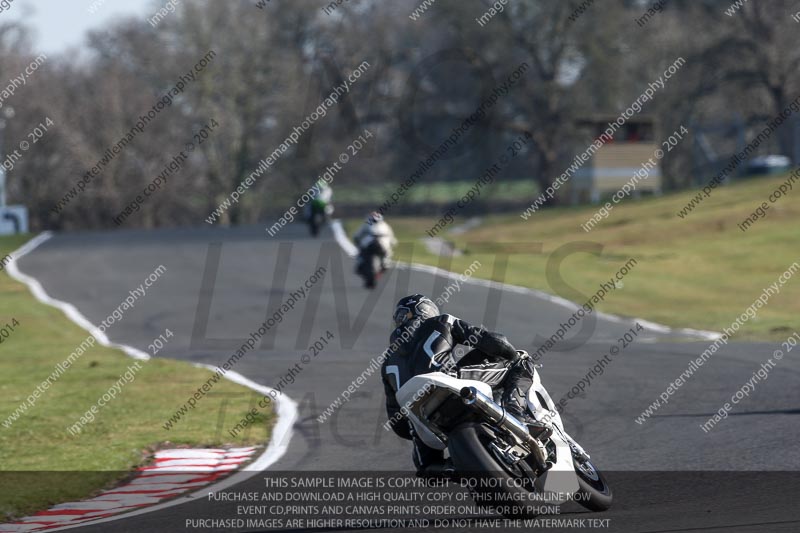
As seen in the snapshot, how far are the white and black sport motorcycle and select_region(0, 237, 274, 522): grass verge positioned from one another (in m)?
3.36

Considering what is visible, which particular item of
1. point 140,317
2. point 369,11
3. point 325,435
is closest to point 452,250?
point 140,317

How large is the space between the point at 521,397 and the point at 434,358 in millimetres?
619

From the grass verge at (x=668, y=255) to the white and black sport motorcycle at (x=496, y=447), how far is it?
432 inches

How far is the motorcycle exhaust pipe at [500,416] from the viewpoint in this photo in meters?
6.51

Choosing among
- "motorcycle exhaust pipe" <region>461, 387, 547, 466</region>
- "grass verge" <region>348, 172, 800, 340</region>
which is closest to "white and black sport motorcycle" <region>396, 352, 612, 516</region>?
"motorcycle exhaust pipe" <region>461, 387, 547, 466</region>

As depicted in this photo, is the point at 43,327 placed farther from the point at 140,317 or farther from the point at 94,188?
the point at 94,188

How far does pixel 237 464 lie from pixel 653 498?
146 inches

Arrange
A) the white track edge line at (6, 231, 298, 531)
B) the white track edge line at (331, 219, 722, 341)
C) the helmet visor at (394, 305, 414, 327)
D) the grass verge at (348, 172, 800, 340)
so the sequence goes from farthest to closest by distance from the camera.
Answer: the grass verge at (348, 172, 800, 340), the white track edge line at (331, 219, 722, 341), the white track edge line at (6, 231, 298, 531), the helmet visor at (394, 305, 414, 327)

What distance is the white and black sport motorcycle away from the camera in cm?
640

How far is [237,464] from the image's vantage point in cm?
941

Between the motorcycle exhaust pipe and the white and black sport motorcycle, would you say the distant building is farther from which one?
the motorcycle exhaust pipe

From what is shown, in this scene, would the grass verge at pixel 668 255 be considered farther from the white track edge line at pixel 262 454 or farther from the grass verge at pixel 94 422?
the grass verge at pixel 94 422

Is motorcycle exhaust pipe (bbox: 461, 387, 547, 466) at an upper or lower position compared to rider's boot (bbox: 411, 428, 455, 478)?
upper

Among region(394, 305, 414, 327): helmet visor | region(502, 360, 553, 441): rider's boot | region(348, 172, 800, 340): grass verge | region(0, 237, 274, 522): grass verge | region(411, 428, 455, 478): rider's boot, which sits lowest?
region(348, 172, 800, 340): grass verge
